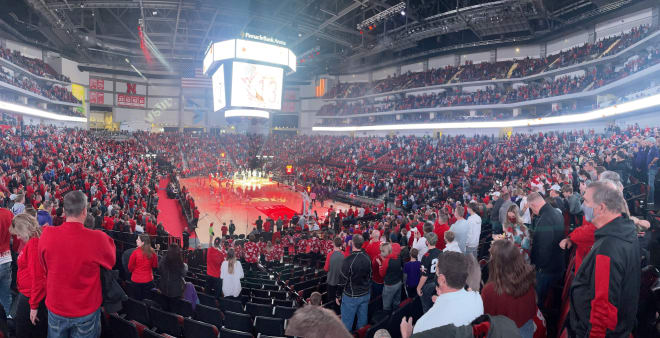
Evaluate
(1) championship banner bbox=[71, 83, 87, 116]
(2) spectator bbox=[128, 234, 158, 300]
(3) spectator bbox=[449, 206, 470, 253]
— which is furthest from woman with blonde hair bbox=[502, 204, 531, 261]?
(1) championship banner bbox=[71, 83, 87, 116]

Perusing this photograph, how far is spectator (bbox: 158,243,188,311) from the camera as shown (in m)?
4.80

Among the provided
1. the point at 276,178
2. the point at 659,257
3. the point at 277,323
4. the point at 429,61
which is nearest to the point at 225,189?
the point at 276,178

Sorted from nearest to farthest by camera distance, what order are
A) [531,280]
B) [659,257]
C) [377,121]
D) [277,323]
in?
1. [531,280]
2. [659,257]
3. [277,323]
4. [377,121]

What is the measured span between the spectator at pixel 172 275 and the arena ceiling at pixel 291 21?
2780 centimetres

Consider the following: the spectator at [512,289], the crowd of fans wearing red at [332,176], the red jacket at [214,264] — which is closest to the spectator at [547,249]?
the spectator at [512,289]

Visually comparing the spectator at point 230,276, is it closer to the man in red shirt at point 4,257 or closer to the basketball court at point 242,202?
the man in red shirt at point 4,257

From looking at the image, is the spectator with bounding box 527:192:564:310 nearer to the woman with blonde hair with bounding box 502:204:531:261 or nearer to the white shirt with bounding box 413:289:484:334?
the woman with blonde hair with bounding box 502:204:531:261

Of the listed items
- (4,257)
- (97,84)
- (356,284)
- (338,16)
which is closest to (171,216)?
(4,257)

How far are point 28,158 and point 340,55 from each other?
1393 inches

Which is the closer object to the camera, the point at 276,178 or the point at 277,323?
the point at 277,323

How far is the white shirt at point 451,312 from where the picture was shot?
7.16 ft

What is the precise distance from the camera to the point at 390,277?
5348 millimetres

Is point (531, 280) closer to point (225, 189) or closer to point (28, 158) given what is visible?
point (28, 158)

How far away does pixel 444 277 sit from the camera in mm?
2322
